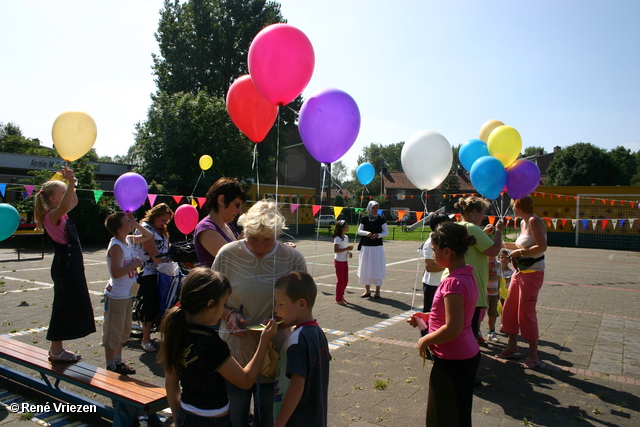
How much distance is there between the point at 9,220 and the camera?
4.66 metres

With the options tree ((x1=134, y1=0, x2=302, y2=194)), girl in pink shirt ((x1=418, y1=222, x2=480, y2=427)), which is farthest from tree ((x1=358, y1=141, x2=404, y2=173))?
girl in pink shirt ((x1=418, y1=222, x2=480, y2=427))

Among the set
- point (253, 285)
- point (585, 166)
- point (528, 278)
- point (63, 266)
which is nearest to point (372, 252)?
point (528, 278)

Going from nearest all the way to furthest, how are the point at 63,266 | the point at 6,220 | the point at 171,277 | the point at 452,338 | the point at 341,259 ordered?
the point at 452,338 < the point at 63,266 < the point at 6,220 < the point at 171,277 < the point at 341,259

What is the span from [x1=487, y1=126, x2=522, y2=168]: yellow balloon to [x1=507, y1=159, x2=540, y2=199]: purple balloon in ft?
0.96

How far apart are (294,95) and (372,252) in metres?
5.58

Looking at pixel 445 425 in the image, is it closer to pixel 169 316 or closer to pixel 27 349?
pixel 169 316

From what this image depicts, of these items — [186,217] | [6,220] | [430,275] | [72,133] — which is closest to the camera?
[72,133]

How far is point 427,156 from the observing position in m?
5.30

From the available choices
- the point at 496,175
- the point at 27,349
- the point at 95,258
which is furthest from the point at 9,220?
the point at 95,258

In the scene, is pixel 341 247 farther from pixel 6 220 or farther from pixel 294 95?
pixel 6 220

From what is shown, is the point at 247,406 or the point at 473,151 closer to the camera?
the point at 247,406

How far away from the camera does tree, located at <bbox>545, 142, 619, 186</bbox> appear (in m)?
40.8

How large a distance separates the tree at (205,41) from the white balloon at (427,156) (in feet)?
87.1

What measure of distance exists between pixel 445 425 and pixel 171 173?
77.8 ft
